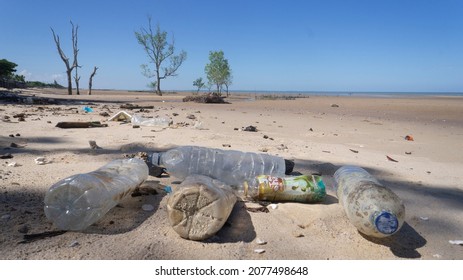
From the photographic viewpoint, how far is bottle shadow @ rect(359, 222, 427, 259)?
1.71 metres

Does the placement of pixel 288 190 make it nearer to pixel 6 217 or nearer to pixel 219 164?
pixel 219 164

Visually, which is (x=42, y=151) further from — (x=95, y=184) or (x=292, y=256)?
(x=292, y=256)

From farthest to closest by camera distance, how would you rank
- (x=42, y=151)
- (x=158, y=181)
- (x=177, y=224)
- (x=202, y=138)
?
(x=202, y=138) < (x=42, y=151) < (x=158, y=181) < (x=177, y=224)

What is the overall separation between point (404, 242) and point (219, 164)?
60.2 inches

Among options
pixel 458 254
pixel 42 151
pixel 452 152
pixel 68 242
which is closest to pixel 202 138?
pixel 42 151

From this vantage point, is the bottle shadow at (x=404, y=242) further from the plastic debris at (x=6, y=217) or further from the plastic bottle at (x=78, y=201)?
the plastic debris at (x=6, y=217)

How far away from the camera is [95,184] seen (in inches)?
72.1

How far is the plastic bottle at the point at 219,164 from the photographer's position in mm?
2676

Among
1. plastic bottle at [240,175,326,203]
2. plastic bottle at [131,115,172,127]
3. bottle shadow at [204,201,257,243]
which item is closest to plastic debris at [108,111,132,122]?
plastic bottle at [131,115,172,127]

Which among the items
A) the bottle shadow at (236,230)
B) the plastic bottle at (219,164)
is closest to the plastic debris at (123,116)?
the plastic bottle at (219,164)

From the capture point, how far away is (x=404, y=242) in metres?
1.80

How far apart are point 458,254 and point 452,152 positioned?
12.2ft

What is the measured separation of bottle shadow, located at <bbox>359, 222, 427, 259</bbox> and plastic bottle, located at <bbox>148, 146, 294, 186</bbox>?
1.06 meters

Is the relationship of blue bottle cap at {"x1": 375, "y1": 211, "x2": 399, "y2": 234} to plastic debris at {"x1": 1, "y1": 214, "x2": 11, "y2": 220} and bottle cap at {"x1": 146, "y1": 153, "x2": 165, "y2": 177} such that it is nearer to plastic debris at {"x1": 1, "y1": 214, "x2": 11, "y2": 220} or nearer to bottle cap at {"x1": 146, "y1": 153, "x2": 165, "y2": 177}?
bottle cap at {"x1": 146, "y1": 153, "x2": 165, "y2": 177}
